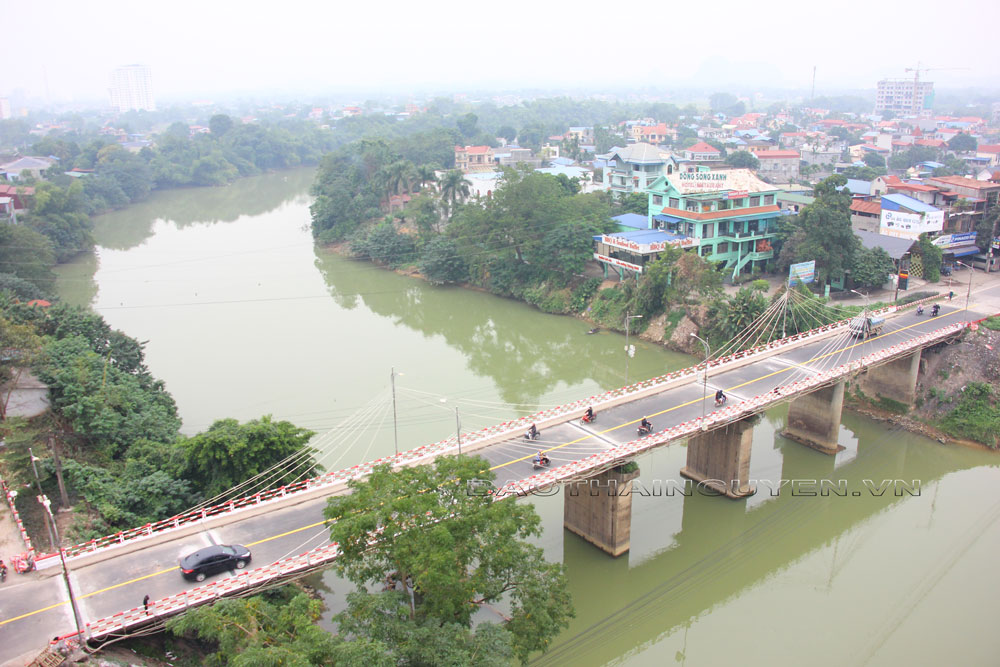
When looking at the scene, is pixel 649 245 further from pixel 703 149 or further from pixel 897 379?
pixel 703 149

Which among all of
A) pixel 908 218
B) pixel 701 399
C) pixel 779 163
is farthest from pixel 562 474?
pixel 779 163

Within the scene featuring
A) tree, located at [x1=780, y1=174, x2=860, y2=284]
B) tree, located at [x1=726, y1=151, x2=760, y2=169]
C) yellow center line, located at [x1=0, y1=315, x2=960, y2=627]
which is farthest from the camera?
tree, located at [x1=726, y1=151, x2=760, y2=169]

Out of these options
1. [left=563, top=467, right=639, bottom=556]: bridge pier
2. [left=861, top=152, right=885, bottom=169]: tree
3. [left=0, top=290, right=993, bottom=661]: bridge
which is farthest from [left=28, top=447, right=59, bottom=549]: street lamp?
[left=861, top=152, right=885, bottom=169]: tree

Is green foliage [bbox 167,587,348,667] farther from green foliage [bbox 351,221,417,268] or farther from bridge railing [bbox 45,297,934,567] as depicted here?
green foliage [bbox 351,221,417,268]

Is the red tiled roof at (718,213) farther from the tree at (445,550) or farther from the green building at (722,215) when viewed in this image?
the tree at (445,550)

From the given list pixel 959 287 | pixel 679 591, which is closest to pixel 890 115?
pixel 959 287

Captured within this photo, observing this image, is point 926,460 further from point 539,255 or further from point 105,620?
point 105,620
